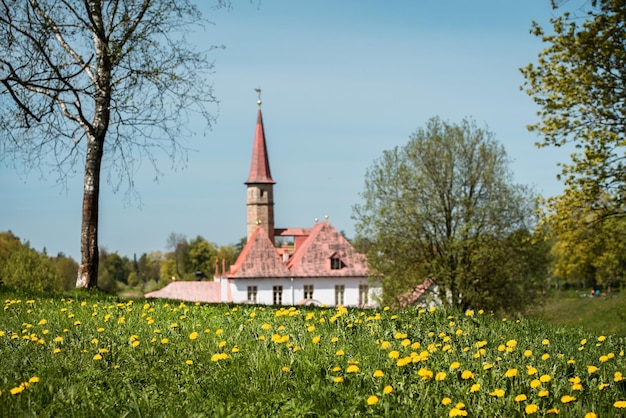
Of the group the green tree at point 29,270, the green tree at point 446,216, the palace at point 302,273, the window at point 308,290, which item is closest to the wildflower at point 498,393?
the green tree at point 446,216

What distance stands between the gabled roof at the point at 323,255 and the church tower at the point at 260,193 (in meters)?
17.2

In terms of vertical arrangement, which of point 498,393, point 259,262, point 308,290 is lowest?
point 498,393

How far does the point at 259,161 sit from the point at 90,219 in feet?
218

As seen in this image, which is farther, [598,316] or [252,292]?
[252,292]

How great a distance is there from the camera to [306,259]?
65750 mm

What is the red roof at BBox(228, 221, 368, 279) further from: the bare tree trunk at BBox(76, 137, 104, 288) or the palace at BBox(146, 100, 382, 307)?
the bare tree trunk at BBox(76, 137, 104, 288)

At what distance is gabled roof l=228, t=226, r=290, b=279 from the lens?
213 feet

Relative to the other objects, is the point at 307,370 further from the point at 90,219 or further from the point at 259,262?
the point at 259,262

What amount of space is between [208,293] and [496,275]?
4289cm

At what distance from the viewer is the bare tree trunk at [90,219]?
57.2ft

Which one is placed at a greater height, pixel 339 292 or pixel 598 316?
pixel 339 292

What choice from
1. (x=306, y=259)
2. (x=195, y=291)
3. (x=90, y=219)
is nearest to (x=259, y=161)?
(x=195, y=291)

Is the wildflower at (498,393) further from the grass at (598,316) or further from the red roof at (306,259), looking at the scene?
the red roof at (306,259)

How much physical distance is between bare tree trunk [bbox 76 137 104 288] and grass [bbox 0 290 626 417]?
908 cm
